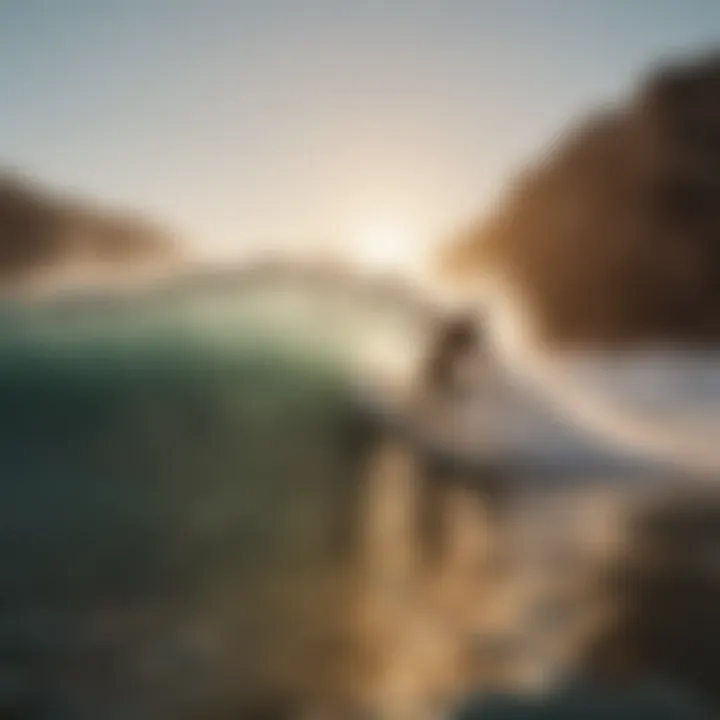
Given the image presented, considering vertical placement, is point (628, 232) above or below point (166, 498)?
above

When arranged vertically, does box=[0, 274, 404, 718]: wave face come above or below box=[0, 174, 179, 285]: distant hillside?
below

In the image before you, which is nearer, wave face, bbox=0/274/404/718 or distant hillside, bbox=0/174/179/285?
wave face, bbox=0/274/404/718

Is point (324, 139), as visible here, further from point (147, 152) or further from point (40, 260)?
point (40, 260)

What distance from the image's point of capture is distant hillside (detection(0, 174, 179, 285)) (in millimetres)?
1211

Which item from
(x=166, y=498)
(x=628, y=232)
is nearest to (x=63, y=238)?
(x=166, y=498)

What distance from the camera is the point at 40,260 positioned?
123cm

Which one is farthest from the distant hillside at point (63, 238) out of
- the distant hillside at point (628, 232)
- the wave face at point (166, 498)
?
the distant hillside at point (628, 232)

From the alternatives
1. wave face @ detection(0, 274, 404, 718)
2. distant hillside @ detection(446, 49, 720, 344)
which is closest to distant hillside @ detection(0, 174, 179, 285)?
wave face @ detection(0, 274, 404, 718)

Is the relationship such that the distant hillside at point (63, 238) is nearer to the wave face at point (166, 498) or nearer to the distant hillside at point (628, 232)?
the wave face at point (166, 498)

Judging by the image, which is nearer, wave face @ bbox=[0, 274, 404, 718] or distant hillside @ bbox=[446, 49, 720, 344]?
wave face @ bbox=[0, 274, 404, 718]

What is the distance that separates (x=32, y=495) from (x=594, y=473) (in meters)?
0.71

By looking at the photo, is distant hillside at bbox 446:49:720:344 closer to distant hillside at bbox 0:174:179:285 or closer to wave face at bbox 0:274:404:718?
wave face at bbox 0:274:404:718

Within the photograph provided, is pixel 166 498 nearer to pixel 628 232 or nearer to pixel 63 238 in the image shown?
pixel 63 238

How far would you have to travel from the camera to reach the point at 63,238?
1223 mm
